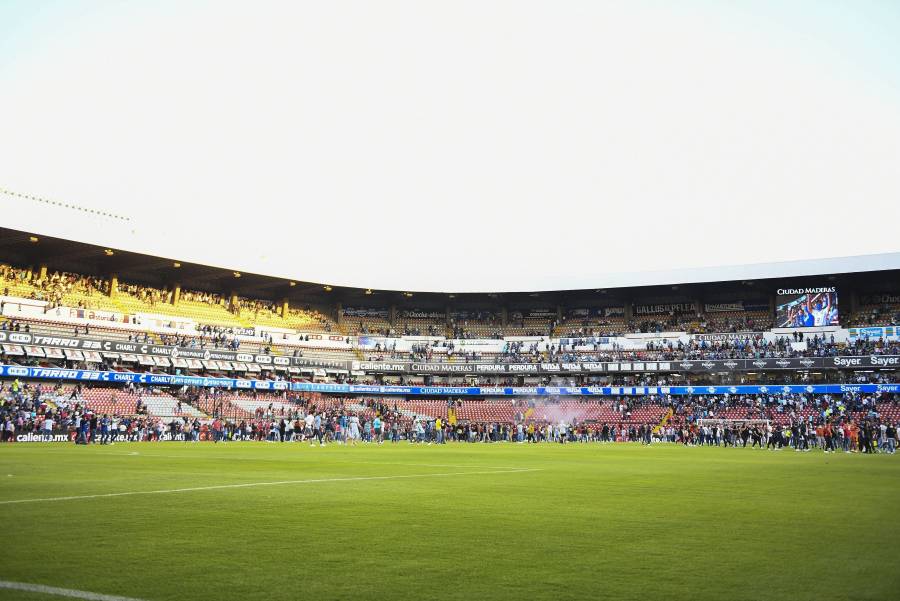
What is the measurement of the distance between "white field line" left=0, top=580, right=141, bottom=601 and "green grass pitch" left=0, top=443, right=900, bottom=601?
12 centimetres

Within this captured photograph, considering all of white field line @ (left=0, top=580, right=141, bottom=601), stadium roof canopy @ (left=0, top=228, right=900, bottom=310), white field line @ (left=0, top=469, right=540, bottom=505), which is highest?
stadium roof canopy @ (left=0, top=228, right=900, bottom=310)

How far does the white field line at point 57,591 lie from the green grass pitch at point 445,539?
119 mm

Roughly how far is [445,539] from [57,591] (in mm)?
4037

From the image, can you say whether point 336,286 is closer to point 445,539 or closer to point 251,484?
point 251,484

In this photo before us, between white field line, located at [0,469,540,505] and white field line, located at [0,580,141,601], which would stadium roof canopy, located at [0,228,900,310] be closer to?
white field line, located at [0,469,540,505]

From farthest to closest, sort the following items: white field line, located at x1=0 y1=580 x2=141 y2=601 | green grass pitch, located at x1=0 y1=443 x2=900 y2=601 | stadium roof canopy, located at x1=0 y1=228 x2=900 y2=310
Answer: stadium roof canopy, located at x1=0 y1=228 x2=900 y2=310 < green grass pitch, located at x1=0 y1=443 x2=900 y2=601 < white field line, located at x1=0 y1=580 x2=141 y2=601

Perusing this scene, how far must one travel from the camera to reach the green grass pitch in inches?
237

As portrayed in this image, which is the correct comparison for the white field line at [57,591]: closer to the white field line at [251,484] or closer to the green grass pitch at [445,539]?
the green grass pitch at [445,539]

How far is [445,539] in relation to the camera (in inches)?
330

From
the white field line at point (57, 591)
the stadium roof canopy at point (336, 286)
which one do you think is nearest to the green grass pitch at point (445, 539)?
the white field line at point (57, 591)

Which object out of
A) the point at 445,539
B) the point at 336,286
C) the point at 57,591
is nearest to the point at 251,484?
the point at 445,539

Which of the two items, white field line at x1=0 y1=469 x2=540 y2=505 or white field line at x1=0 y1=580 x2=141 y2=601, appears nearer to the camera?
white field line at x1=0 y1=580 x2=141 y2=601

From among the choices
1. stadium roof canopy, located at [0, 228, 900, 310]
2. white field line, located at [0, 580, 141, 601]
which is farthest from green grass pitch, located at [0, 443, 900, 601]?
stadium roof canopy, located at [0, 228, 900, 310]

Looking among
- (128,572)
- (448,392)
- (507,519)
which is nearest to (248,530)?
(128,572)
